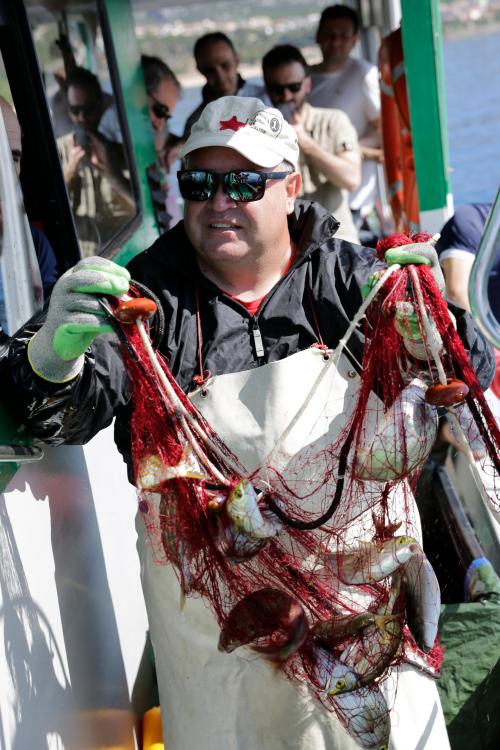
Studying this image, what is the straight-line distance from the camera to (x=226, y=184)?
2639 mm

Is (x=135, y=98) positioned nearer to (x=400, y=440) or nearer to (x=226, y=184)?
(x=226, y=184)

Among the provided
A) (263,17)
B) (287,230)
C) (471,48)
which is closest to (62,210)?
(287,230)

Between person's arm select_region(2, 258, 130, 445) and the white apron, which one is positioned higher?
person's arm select_region(2, 258, 130, 445)

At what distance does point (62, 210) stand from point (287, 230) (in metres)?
1.19

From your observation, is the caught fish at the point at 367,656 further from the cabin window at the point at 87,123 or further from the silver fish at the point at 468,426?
the cabin window at the point at 87,123

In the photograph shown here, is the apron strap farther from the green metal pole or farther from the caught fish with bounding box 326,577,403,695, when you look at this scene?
the green metal pole

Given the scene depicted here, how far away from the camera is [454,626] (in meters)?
3.59

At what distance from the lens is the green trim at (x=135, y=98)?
5562mm

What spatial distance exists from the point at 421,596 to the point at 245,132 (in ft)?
4.02

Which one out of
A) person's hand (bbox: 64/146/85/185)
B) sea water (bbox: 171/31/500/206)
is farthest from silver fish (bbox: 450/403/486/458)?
sea water (bbox: 171/31/500/206)

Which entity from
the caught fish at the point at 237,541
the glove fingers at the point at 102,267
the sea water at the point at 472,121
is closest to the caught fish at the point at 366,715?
the caught fish at the point at 237,541

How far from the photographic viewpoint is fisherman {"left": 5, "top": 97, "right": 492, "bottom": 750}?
2557 millimetres

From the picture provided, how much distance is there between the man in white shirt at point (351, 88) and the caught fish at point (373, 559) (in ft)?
15.6

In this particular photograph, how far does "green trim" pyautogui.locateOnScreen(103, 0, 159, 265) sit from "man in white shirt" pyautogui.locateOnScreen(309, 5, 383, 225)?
160 cm
